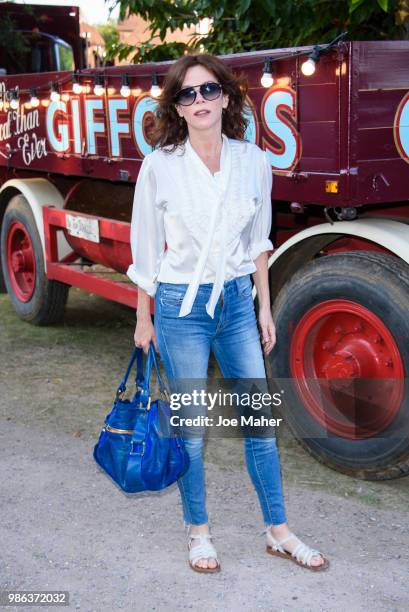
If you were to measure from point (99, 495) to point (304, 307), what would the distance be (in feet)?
4.50

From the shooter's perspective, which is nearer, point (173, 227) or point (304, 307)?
point (173, 227)

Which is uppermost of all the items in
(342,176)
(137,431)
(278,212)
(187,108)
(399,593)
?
(187,108)

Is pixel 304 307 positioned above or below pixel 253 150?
below

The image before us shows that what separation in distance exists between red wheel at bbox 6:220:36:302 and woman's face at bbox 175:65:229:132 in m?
4.16

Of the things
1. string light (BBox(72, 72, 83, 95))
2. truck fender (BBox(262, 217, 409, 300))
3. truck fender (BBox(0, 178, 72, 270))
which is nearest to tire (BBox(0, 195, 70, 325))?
truck fender (BBox(0, 178, 72, 270))

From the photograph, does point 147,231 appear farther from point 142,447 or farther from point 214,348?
point 142,447

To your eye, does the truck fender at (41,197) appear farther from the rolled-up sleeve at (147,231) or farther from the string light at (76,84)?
the rolled-up sleeve at (147,231)

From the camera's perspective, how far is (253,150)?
316cm

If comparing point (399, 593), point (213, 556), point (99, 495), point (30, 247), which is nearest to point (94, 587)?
point (213, 556)

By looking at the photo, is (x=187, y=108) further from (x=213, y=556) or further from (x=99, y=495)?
(x=99, y=495)

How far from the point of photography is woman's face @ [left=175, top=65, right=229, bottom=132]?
2.97m

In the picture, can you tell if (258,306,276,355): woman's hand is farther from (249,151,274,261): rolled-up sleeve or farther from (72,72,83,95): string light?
(72,72,83,95): string light

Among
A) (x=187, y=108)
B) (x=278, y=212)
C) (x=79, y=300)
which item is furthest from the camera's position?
(x=79, y=300)

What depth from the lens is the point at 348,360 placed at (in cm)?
408
